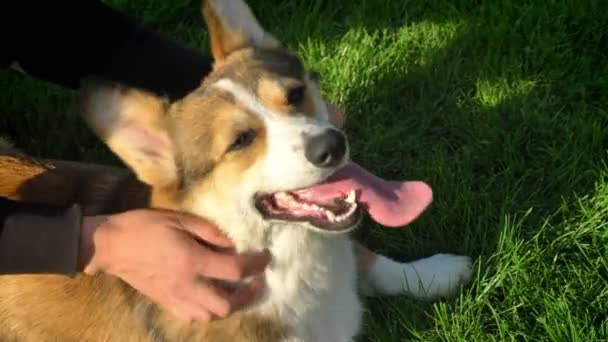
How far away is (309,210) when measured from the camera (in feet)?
6.42

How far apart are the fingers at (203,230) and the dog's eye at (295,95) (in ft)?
1.23

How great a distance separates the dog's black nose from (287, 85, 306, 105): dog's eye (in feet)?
0.55

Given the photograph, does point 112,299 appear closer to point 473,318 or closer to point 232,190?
point 232,190

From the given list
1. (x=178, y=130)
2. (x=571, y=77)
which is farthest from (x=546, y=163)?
(x=178, y=130)

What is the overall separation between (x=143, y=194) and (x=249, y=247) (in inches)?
14.2

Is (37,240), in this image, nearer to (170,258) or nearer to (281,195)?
(170,258)

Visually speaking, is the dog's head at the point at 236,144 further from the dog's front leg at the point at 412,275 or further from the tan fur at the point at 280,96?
the dog's front leg at the point at 412,275

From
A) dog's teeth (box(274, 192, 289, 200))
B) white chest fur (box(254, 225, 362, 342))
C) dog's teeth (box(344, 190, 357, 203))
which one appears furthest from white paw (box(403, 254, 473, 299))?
dog's teeth (box(274, 192, 289, 200))

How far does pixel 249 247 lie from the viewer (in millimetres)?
1982

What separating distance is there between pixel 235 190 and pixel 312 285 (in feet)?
1.23

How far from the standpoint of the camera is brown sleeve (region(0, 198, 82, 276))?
1886 millimetres

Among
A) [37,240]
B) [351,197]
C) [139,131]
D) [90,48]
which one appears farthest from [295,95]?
[90,48]

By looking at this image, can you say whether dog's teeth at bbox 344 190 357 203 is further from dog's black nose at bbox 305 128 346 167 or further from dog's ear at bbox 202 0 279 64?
dog's ear at bbox 202 0 279 64

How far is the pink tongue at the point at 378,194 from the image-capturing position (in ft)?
6.57
